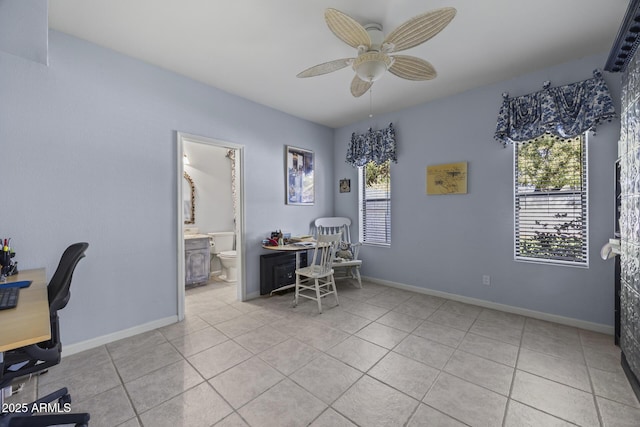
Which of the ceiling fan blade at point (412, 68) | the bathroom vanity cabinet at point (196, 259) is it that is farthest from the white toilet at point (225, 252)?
the ceiling fan blade at point (412, 68)

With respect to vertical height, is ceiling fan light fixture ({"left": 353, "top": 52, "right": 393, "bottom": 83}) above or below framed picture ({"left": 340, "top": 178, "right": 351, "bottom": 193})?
above

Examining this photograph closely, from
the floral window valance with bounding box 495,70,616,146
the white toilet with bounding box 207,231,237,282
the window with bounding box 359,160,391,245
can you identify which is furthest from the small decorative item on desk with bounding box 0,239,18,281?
the floral window valance with bounding box 495,70,616,146

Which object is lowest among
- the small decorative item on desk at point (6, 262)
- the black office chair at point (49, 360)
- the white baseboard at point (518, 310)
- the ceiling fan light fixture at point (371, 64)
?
the white baseboard at point (518, 310)

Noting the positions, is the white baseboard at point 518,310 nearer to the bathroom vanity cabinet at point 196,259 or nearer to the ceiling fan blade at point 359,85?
the ceiling fan blade at point 359,85

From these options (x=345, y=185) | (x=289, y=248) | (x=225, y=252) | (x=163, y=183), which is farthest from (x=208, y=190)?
(x=345, y=185)

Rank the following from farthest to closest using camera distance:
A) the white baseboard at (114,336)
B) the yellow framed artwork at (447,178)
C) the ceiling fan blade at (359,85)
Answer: the yellow framed artwork at (447,178) < the ceiling fan blade at (359,85) < the white baseboard at (114,336)

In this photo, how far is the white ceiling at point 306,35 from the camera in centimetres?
198

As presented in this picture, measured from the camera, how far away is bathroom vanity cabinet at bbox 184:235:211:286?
417cm

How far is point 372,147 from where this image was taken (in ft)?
14.1

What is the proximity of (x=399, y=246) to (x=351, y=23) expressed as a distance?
3126 mm

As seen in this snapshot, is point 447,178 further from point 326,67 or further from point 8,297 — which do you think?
point 8,297

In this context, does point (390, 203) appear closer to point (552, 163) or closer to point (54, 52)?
point (552, 163)

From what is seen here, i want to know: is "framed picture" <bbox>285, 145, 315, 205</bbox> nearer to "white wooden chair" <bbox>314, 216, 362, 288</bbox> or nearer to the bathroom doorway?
"white wooden chair" <bbox>314, 216, 362, 288</bbox>

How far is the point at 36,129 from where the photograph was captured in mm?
2150
